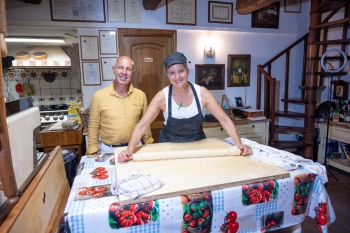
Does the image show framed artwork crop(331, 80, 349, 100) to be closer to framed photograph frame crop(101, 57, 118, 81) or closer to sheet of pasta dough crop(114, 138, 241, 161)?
sheet of pasta dough crop(114, 138, 241, 161)

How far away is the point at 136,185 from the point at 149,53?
2.82 m

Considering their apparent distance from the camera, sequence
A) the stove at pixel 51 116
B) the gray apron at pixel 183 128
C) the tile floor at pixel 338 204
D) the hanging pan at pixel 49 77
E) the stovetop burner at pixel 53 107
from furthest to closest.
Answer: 1. the hanging pan at pixel 49 77
2. the stovetop burner at pixel 53 107
3. the stove at pixel 51 116
4. the tile floor at pixel 338 204
5. the gray apron at pixel 183 128

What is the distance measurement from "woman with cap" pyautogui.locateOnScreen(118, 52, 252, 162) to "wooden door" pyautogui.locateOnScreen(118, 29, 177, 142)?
5.98 feet

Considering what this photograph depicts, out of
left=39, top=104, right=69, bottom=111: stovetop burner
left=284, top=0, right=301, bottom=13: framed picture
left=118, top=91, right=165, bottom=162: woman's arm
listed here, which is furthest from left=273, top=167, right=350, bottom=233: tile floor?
left=39, top=104, right=69, bottom=111: stovetop burner

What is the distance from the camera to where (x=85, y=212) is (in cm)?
101

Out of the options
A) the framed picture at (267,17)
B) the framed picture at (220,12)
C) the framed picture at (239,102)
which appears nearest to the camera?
the framed picture at (220,12)

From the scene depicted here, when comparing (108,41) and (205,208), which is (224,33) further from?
(205,208)

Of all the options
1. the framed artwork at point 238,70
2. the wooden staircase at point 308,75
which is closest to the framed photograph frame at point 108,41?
the framed artwork at point 238,70

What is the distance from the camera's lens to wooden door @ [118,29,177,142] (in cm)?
350

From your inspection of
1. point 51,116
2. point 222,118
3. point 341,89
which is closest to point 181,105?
point 222,118

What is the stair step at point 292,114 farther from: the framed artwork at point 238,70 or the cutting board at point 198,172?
the cutting board at point 198,172

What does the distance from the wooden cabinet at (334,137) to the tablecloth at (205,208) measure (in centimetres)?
264

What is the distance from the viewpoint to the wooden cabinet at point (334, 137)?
348cm

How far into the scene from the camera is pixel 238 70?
4.06 metres
